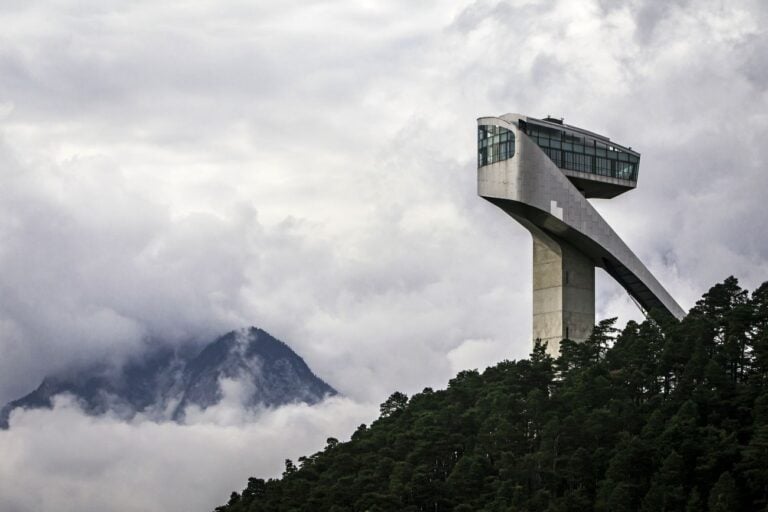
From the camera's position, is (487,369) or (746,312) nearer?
(746,312)

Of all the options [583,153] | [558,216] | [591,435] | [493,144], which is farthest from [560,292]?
[591,435]

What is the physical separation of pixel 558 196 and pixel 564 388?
15.9 metres

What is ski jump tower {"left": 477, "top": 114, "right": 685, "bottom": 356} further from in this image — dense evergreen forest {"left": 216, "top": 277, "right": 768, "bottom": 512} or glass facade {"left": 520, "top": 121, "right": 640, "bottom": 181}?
dense evergreen forest {"left": 216, "top": 277, "right": 768, "bottom": 512}

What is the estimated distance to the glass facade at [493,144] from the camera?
95.5 metres

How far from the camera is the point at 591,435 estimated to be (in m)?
76.6

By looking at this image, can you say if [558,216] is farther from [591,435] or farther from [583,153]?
[591,435]

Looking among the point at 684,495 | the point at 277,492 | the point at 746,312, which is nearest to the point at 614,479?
the point at 684,495

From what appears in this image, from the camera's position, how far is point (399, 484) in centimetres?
8075

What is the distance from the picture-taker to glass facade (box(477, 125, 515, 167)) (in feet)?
313

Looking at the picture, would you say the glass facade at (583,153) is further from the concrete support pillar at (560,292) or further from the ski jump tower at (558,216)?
the concrete support pillar at (560,292)

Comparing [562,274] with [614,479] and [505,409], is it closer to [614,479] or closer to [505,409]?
[505,409]

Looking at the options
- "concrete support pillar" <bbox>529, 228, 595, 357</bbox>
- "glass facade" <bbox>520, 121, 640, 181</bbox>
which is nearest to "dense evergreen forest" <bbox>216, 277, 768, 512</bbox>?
"concrete support pillar" <bbox>529, 228, 595, 357</bbox>

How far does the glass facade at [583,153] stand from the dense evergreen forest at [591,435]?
1218cm

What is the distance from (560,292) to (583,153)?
9491 mm
